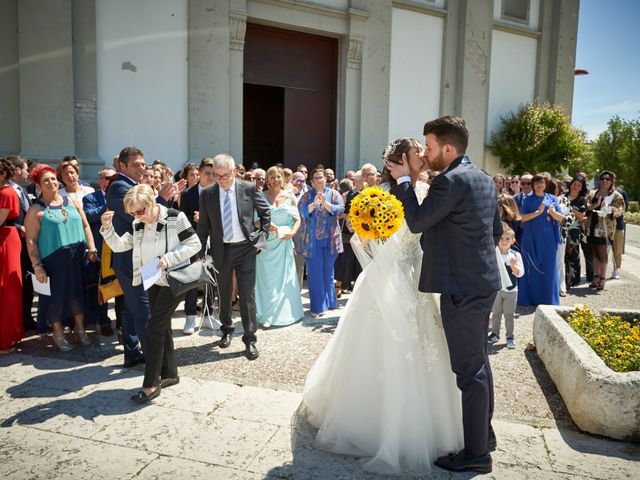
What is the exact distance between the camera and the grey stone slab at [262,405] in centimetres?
395

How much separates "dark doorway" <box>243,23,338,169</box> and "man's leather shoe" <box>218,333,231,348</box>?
8.82 m

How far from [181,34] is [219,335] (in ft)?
25.5

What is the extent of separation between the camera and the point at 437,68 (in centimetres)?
1513

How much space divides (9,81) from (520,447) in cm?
1050

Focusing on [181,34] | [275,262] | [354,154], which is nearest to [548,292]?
[275,262]

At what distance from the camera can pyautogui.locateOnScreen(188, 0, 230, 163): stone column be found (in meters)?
11.2

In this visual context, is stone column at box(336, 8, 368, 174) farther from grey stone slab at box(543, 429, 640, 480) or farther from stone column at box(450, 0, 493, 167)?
grey stone slab at box(543, 429, 640, 480)

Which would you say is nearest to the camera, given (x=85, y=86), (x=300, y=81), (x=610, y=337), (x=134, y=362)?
(x=610, y=337)

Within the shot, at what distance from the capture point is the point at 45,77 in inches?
378

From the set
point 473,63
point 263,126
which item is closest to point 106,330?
point 263,126

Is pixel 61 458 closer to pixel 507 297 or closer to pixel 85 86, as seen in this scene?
pixel 507 297

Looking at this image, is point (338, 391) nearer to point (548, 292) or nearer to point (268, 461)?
point (268, 461)

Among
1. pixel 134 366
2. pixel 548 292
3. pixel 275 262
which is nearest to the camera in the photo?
pixel 134 366

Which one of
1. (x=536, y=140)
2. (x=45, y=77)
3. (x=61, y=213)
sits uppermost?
(x=45, y=77)
